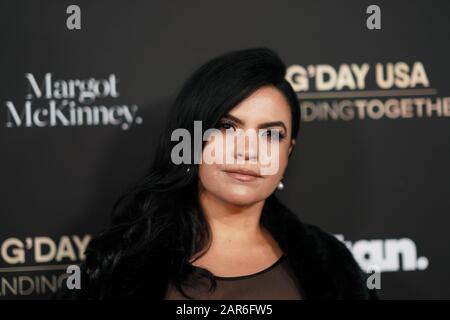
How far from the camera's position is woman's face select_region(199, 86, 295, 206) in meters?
1.38

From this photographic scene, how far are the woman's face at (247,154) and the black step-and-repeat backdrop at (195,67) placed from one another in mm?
478

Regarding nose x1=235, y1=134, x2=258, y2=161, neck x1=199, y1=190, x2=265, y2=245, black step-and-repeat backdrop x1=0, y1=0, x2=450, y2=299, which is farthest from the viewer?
black step-and-repeat backdrop x1=0, y1=0, x2=450, y2=299

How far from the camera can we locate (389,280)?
1912mm

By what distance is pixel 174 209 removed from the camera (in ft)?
4.98

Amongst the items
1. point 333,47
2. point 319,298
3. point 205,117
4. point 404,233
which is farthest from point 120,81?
point 404,233

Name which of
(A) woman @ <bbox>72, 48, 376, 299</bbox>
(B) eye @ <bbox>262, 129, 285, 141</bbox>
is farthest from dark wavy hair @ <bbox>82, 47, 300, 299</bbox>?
(B) eye @ <bbox>262, 129, 285, 141</bbox>

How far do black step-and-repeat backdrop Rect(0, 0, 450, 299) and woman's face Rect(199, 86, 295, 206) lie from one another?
0.48m

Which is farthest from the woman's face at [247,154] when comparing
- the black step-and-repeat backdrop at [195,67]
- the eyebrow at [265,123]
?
the black step-and-repeat backdrop at [195,67]

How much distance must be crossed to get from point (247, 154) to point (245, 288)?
363mm

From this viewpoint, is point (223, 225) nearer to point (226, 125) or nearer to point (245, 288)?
point (245, 288)

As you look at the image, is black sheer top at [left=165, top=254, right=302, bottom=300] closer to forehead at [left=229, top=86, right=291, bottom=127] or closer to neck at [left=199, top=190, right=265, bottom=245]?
neck at [left=199, top=190, right=265, bottom=245]

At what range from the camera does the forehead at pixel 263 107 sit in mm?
1398

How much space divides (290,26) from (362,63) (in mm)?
297

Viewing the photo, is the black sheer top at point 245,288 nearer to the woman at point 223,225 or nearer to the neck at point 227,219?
the woman at point 223,225
